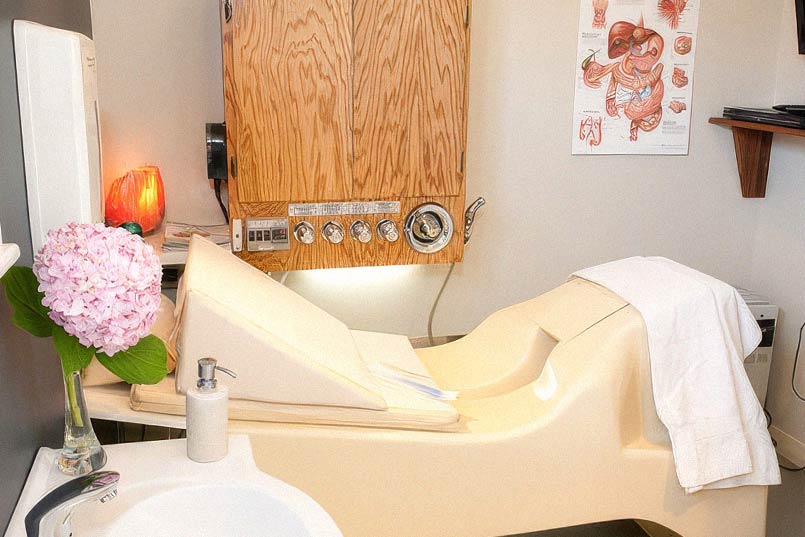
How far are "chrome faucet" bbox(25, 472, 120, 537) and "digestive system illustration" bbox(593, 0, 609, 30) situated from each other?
278 centimetres

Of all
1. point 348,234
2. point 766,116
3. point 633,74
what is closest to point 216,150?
point 348,234

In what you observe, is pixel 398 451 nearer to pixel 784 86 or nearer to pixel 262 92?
pixel 262 92

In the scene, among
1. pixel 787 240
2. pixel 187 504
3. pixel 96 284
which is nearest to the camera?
pixel 96 284

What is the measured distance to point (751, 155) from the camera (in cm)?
347

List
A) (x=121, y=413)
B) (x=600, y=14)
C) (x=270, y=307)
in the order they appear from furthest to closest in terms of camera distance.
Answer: (x=600, y=14)
(x=270, y=307)
(x=121, y=413)

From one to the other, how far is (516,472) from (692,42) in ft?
7.26

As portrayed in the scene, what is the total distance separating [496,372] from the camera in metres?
2.37

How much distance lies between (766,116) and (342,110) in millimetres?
1679

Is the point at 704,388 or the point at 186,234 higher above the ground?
the point at 186,234

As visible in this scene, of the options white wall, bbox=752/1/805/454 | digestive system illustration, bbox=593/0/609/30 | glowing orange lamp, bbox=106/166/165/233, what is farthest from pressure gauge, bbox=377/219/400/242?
white wall, bbox=752/1/805/454

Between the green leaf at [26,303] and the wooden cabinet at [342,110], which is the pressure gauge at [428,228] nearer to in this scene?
the wooden cabinet at [342,110]

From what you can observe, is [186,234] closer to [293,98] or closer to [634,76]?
[293,98]

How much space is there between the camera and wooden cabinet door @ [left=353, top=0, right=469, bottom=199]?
109 inches

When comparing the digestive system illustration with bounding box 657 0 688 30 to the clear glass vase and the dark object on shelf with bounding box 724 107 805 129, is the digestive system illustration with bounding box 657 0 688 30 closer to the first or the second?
the dark object on shelf with bounding box 724 107 805 129
